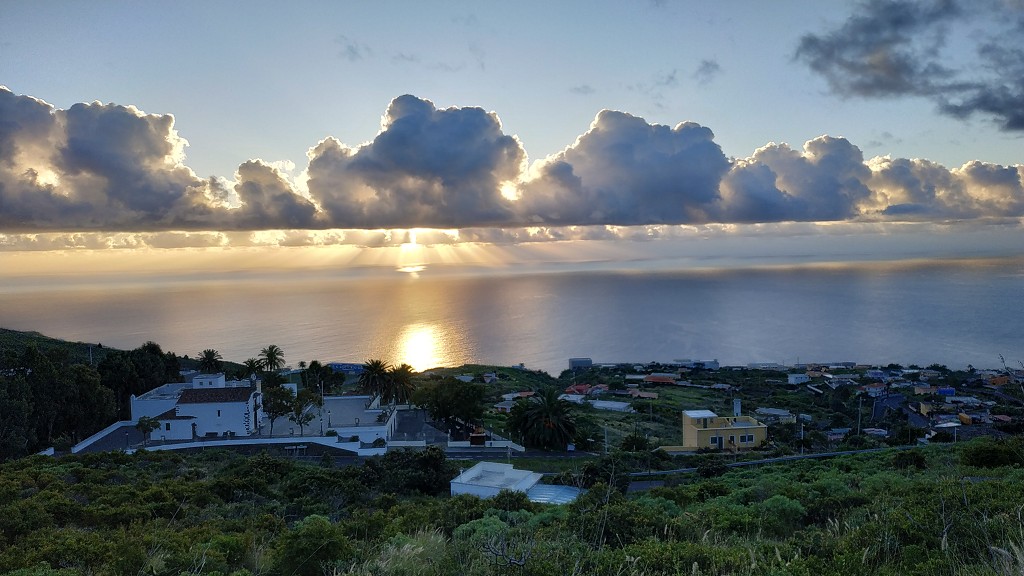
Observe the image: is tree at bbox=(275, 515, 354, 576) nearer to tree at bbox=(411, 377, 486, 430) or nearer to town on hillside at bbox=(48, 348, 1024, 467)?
town on hillside at bbox=(48, 348, 1024, 467)

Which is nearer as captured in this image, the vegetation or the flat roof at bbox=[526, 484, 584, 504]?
the vegetation

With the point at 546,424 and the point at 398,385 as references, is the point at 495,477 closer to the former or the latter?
the point at 546,424

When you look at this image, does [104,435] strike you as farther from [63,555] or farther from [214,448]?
[63,555]

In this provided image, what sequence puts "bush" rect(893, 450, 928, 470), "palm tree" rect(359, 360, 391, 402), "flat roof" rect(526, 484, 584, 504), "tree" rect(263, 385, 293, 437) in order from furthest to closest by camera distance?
1. "palm tree" rect(359, 360, 391, 402)
2. "tree" rect(263, 385, 293, 437)
3. "bush" rect(893, 450, 928, 470)
4. "flat roof" rect(526, 484, 584, 504)

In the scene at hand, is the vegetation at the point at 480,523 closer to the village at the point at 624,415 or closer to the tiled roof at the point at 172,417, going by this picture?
the village at the point at 624,415

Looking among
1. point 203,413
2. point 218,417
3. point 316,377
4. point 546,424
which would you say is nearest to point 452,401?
point 546,424

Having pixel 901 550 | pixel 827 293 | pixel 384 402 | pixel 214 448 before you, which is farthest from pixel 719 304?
pixel 901 550

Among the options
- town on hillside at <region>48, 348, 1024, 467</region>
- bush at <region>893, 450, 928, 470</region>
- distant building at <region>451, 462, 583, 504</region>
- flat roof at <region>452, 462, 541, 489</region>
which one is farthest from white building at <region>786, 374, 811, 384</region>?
distant building at <region>451, 462, 583, 504</region>
